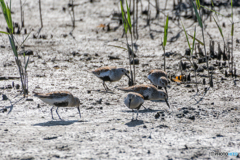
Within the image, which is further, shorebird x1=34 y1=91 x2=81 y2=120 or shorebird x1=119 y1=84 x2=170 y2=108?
shorebird x1=119 y1=84 x2=170 y2=108

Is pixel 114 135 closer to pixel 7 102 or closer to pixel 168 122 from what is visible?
pixel 168 122

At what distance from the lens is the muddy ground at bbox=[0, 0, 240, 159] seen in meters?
4.60

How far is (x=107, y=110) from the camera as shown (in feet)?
20.9

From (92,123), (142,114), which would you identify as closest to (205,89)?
(142,114)

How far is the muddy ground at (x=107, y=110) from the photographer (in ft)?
15.1

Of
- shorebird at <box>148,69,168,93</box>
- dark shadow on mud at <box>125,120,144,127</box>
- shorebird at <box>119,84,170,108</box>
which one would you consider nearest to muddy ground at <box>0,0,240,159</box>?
dark shadow on mud at <box>125,120,144,127</box>

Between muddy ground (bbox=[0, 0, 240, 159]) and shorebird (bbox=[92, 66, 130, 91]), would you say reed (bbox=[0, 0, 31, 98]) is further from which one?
shorebird (bbox=[92, 66, 130, 91])

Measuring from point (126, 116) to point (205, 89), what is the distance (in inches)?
89.7

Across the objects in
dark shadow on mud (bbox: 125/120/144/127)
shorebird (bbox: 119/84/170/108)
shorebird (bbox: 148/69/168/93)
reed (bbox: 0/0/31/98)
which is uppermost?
reed (bbox: 0/0/31/98)

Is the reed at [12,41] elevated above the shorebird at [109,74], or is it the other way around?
the reed at [12,41]

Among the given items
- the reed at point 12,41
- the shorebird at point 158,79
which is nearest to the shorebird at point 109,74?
the shorebird at point 158,79

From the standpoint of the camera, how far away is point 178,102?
22.5 ft

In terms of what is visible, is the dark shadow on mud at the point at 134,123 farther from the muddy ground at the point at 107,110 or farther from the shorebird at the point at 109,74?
the shorebird at the point at 109,74

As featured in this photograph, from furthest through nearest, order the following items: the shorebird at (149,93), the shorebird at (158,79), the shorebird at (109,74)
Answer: the shorebird at (109,74)
the shorebird at (158,79)
the shorebird at (149,93)
